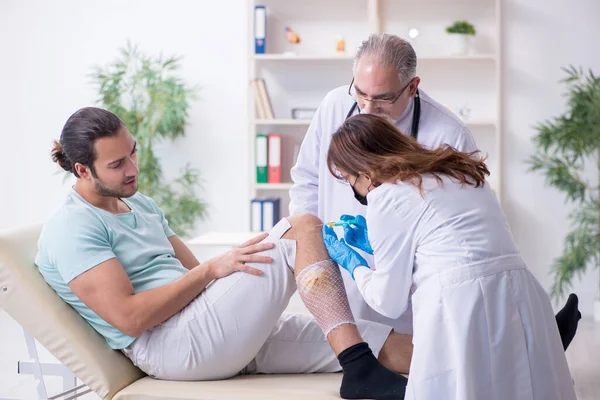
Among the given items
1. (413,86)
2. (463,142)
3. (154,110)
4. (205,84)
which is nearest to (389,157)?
(413,86)

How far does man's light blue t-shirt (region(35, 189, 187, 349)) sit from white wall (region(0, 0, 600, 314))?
244 centimetres

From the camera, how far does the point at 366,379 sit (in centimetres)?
188

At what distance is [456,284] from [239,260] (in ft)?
1.86

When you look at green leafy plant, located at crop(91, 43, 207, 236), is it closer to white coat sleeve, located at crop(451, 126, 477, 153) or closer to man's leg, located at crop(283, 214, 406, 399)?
white coat sleeve, located at crop(451, 126, 477, 153)

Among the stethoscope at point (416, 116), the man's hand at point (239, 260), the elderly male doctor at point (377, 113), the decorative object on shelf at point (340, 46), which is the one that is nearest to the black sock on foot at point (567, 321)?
the elderly male doctor at point (377, 113)

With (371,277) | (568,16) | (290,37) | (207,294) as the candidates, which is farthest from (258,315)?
(568,16)

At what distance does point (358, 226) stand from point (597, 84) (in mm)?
2536

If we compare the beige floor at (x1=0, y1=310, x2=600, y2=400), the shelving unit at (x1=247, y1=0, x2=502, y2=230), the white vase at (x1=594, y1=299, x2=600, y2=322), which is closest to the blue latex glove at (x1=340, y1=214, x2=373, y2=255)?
the beige floor at (x1=0, y1=310, x2=600, y2=400)

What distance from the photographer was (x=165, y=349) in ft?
Answer: 6.59

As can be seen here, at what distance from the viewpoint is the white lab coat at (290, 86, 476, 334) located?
2342 millimetres

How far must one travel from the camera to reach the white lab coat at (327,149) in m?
2.34

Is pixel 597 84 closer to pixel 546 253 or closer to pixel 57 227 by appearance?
pixel 546 253

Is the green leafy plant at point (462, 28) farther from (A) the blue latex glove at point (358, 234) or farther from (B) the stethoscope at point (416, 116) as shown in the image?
(A) the blue latex glove at point (358, 234)

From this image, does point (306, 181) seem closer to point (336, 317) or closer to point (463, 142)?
point (463, 142)
